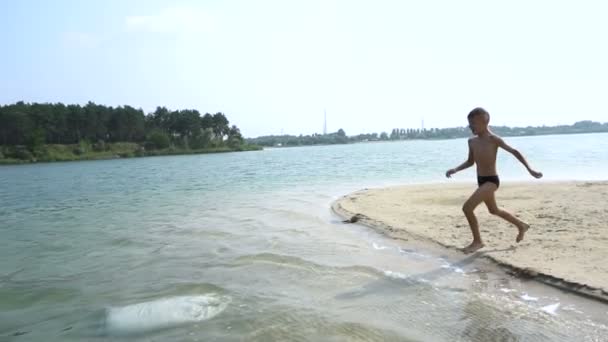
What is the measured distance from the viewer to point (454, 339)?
14.2 feet

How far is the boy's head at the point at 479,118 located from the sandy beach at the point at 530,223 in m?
2.11

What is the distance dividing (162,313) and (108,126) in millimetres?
129903

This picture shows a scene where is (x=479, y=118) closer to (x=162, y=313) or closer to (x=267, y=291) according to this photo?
(x=267, y=291)

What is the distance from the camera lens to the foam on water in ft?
16.8

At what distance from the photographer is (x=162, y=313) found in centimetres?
Result: 554

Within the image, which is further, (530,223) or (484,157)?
(530,223)

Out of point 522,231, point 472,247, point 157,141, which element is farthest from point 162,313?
point 157,141

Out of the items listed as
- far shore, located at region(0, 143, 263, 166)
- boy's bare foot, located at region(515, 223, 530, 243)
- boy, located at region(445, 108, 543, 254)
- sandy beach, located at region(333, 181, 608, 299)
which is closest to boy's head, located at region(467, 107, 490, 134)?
boy, located at region(445, 108, 543, 254)

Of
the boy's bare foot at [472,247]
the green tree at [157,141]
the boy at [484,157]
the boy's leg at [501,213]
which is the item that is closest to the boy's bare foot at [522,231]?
the boy's leg at [501,213]

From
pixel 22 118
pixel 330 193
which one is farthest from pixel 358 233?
pixel 22 118

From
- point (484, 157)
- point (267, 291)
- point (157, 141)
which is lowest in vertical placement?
→ point (267, 291)

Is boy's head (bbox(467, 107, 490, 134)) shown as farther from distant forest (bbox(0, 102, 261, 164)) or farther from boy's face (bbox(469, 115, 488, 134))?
distant forest (bbox(0, 102, 261, 164))

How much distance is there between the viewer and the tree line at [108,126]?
106000 mm

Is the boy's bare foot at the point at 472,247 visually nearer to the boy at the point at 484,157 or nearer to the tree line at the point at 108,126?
the boy at the point at 484,157
